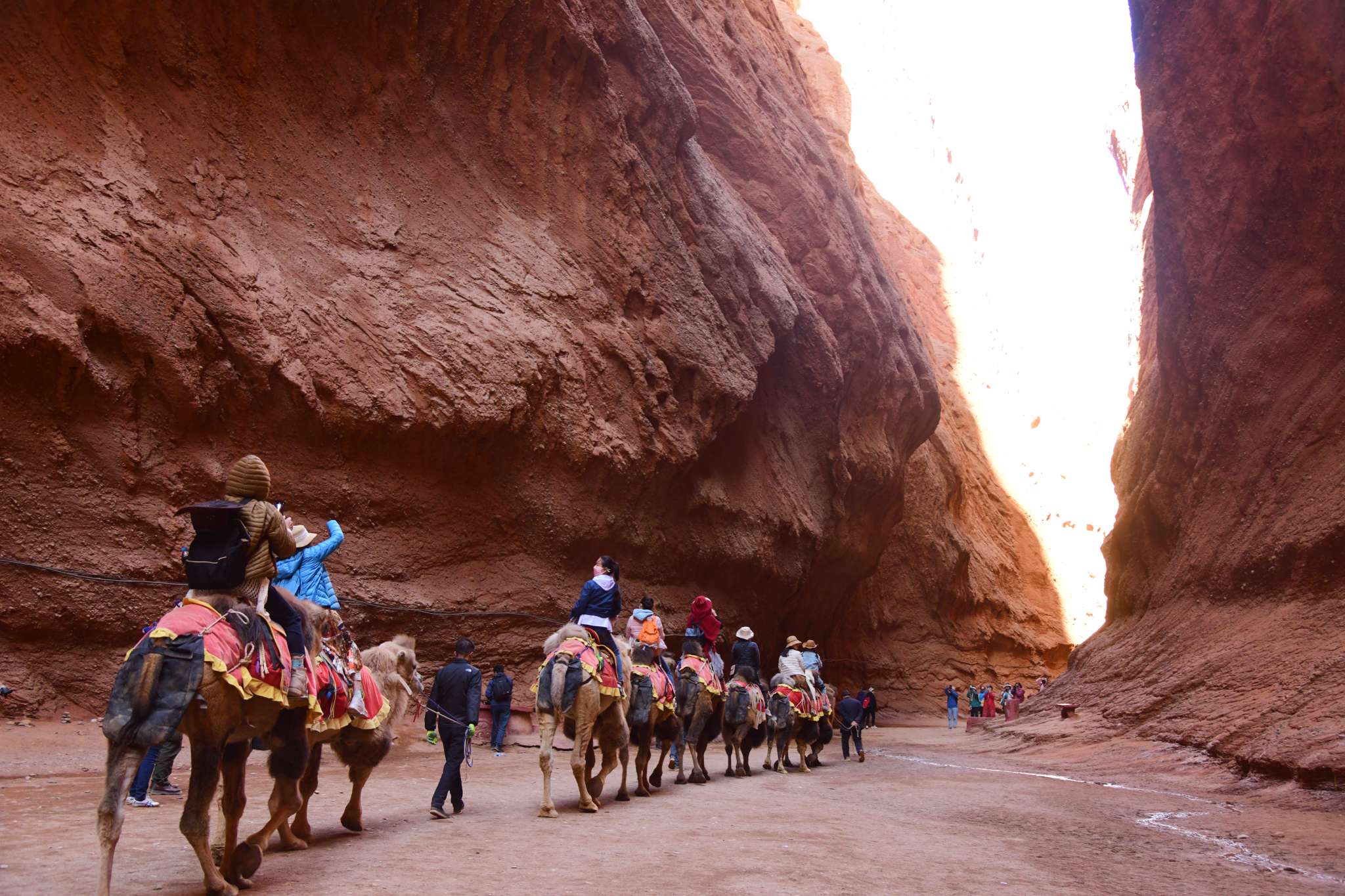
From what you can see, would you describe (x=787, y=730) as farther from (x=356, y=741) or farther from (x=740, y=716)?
(x=356, y=741)

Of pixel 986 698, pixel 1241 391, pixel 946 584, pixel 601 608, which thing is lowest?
pixel 601 608

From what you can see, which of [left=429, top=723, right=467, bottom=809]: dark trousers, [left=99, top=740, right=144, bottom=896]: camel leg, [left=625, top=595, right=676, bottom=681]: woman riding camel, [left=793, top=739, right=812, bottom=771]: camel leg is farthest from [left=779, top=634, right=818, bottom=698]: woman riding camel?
[left=99, top=740, right=144, bottom=896]: camel leg

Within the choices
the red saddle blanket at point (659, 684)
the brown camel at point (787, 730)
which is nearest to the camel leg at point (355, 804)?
the red saddle blanket at point (659, 684)

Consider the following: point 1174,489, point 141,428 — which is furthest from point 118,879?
point 1174,489

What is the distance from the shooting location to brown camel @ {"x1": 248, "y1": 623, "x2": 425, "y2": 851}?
720 cm

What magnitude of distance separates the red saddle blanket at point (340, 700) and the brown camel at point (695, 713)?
6.22 metres

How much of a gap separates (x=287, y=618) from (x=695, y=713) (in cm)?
830

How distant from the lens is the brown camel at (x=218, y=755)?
5105mm

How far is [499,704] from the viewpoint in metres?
16.2

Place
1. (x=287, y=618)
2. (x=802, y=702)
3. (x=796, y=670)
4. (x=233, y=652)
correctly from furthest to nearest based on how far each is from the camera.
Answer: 1. (x=796, y=670)
2. (x=802, y=702)
3. (x=287, y=618)
4. (x=233, y=652)

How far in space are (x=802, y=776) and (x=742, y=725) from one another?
1603 mm

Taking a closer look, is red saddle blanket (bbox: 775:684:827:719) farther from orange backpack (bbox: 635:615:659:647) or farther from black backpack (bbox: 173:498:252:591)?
black backpack (bbox: 173:498:252:591)

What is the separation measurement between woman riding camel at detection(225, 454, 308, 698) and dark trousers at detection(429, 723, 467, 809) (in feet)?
9.70

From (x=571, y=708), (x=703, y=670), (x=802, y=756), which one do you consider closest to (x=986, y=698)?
(x=802, y=756)
